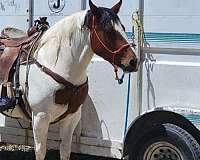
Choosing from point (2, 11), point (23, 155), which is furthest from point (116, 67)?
point (23, 155)

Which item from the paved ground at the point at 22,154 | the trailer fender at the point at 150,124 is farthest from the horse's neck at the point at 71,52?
the paved ground at the point at 22,154

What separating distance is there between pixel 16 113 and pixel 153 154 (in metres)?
1.46

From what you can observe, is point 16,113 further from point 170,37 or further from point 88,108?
point 170,37

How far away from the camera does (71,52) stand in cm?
496

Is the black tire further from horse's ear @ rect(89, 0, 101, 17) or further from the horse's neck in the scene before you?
horse's ear @ rect(89, 0, 101, 17)

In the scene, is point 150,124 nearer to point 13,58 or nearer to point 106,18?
point 106,18

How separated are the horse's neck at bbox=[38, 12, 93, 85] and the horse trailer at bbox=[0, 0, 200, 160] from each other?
563mm

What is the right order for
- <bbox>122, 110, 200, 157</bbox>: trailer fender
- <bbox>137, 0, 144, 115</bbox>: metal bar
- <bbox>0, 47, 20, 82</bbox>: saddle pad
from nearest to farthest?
<bbox>122, 110, 200, 157</bbox>: trailer fender, <bbox>137, 0, 144, 115</bbox>: metal bar, <bbox>0, 47, 20, 82</bbox>: saddle pad

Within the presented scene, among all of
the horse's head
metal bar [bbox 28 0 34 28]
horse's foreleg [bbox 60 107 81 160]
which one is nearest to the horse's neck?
the horse's head

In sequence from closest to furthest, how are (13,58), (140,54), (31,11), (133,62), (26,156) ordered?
(133,62)
(140,54)
(13,58)
(31,11)
(26,156)

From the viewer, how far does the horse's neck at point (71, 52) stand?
4.93 meters

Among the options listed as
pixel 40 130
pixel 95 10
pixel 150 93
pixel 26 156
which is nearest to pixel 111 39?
pixel 95 10

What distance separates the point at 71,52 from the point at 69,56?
0.04 meters

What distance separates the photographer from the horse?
4.70 meters
